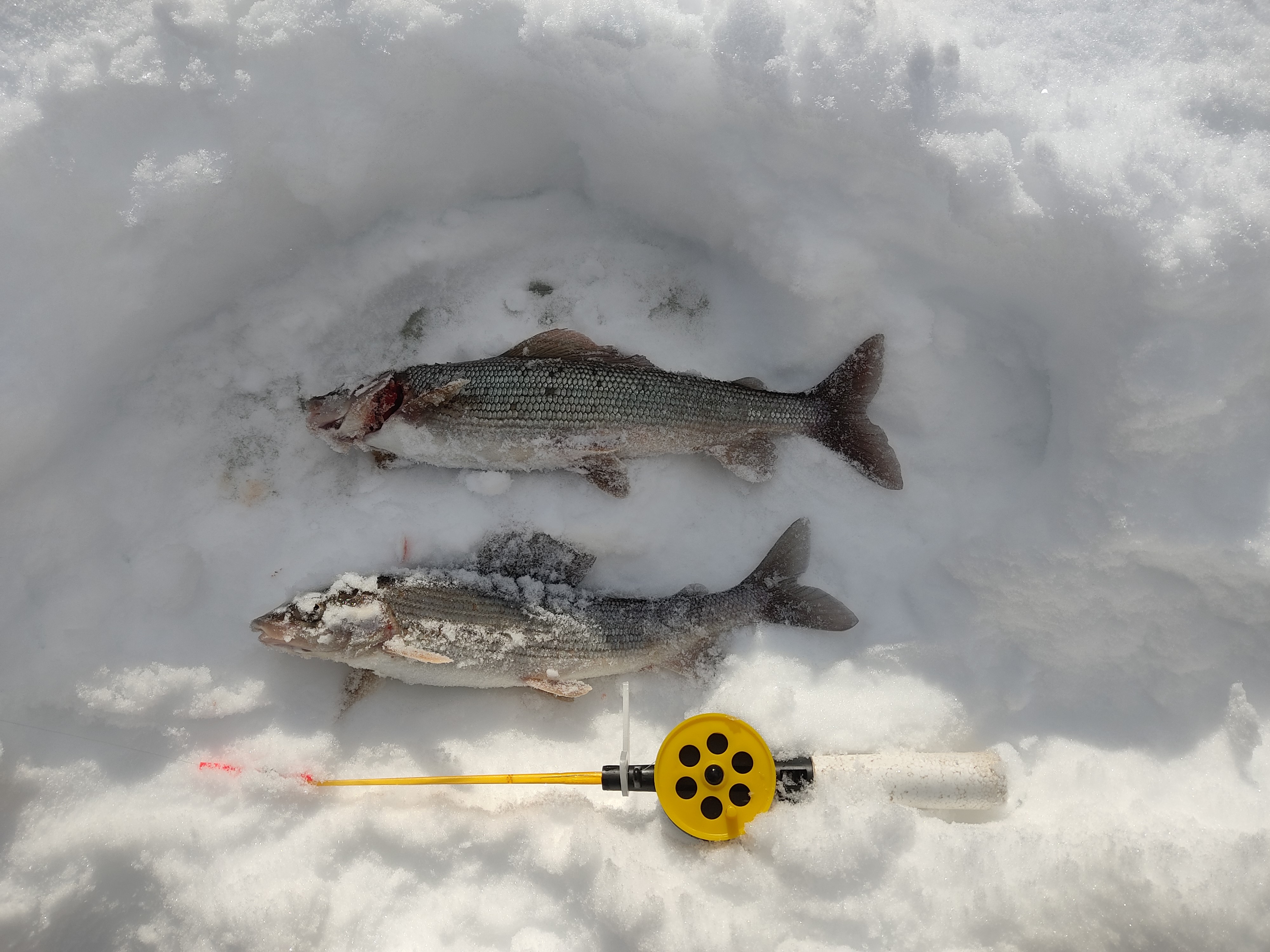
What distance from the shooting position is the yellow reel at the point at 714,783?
3553 millimetres

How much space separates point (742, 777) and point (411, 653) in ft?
5.80

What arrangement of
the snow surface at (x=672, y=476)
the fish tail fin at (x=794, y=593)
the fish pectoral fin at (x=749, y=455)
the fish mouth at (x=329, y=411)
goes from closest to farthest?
the snow surface at (x=672, y=476) → the fish tail fin at (x=794, y=593) → the fish mouth at (x=329, y=411) → the fish pectoral fin at (x=749, y=455)

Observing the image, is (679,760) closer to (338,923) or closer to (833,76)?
(338,923)

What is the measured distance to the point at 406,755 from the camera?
428 cm

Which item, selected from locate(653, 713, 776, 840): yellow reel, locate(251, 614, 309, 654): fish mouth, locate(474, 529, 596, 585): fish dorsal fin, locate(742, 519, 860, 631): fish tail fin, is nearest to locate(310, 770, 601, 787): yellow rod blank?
locate(653, 713, 776, 840): yellow reel

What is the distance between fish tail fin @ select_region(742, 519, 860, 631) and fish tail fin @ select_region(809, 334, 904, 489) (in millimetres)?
525

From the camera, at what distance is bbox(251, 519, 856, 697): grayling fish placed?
3.93 metres

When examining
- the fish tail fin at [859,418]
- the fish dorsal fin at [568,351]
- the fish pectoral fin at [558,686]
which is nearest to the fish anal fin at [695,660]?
the fish pectoral fin at [558,686]

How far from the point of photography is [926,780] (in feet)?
12.3

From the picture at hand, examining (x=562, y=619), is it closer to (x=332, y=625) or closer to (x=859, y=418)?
(x=332, y=625)

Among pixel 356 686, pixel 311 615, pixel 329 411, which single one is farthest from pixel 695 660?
pixel 329 411

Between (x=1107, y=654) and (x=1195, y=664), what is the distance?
0.41 meters

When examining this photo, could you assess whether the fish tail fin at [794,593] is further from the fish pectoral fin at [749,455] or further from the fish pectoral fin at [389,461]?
the fish pectoral fin at [389,461]

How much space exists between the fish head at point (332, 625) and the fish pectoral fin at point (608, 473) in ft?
4.46
